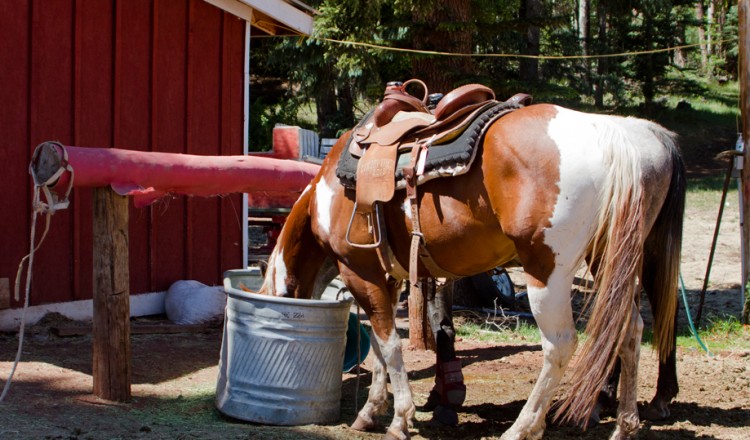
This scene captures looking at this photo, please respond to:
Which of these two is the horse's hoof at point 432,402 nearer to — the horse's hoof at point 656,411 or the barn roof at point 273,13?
the horse's hoof at point 656,411

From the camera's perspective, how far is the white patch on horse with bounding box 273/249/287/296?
5.03 metres

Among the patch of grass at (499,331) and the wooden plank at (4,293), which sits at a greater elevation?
the wooden plank at (4,293)

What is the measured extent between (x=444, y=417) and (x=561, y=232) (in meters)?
1.53

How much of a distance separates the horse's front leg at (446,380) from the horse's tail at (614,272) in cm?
107

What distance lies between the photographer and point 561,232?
3848mm

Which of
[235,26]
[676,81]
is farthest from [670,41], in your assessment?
[235,26]

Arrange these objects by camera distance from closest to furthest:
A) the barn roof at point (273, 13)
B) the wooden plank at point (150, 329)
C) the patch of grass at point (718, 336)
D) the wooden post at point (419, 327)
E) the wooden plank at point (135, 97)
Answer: the wooden plank at point (150, 329), the wooden post at point (419, 327), the patch of grass at point (718, 336), the wooden plank at point (135, 97), the barn roof at point (273, 13)

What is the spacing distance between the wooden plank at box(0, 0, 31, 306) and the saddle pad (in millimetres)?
3923

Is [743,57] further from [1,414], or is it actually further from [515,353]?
[1,414]

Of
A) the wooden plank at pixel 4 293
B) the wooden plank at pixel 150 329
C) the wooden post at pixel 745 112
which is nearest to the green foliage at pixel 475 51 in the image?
the wooden post at pixel 745 112

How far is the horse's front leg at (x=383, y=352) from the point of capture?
4.44m

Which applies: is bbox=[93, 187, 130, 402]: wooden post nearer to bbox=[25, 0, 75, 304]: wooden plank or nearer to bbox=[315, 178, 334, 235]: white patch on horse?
bbox=[315, 178, 334, 235]: white patch on horse

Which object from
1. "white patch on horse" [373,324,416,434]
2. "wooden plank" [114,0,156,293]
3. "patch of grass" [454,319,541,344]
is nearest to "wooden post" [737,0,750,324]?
"patch of grass" [454,319,541,344]

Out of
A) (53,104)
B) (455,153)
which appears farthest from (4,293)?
(455,153)
